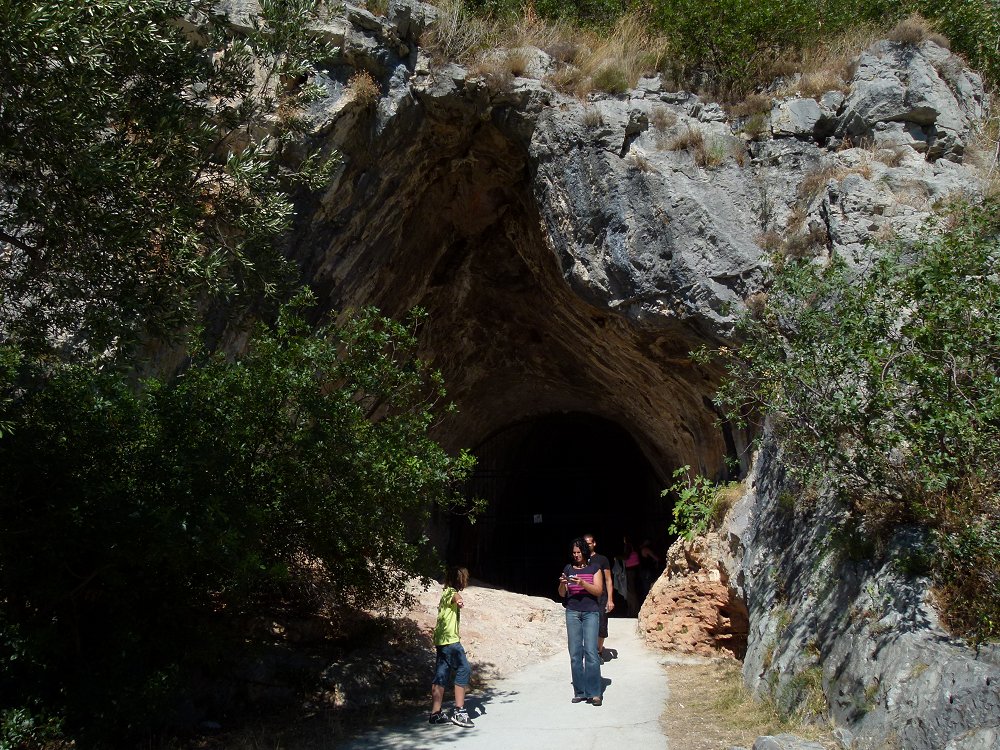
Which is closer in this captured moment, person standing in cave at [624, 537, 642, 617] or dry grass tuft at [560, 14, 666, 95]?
dry grass tuft at [560, 14, 666, 95]

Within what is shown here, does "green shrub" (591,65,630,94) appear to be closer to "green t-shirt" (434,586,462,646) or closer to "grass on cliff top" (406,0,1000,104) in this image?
"grass on cliff top" (406,0,1000,104)

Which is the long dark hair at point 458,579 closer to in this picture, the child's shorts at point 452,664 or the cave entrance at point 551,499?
the child's shorts at point 452,664

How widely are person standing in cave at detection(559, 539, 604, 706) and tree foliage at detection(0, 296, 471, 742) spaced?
153 centimetres

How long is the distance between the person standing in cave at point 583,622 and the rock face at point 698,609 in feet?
8.37

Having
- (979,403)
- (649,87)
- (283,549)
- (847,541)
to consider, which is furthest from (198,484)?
(649,87)

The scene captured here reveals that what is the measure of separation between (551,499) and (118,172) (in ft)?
53.1

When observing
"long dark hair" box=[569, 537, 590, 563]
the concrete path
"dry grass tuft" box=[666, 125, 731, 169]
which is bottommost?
the concrete path

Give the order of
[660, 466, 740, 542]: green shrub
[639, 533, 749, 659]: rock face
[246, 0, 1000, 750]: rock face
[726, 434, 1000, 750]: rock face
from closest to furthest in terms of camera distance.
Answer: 1. [726, 434, 1000, 750]: rock face
2. [246, 0, 1000, 750]: rock face
3. [639, 533, 749, 659]: rock face
4. [660, 466, 740, 542]: green shrub

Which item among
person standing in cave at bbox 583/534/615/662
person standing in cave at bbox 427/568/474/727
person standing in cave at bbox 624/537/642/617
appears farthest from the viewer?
person standing in cave at bbox 624/537/642/617

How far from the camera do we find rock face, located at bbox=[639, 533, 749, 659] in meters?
9.62

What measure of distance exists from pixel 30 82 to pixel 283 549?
4051 mm

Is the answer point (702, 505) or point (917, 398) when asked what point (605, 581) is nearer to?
point (702, 505)

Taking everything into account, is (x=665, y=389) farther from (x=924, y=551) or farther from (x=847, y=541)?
(x=924, y=551)

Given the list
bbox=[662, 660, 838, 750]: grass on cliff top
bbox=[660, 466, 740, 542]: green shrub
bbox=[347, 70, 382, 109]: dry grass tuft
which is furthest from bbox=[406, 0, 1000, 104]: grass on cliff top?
bbox=[662, 660, 838, 750]: grass on cliff top
